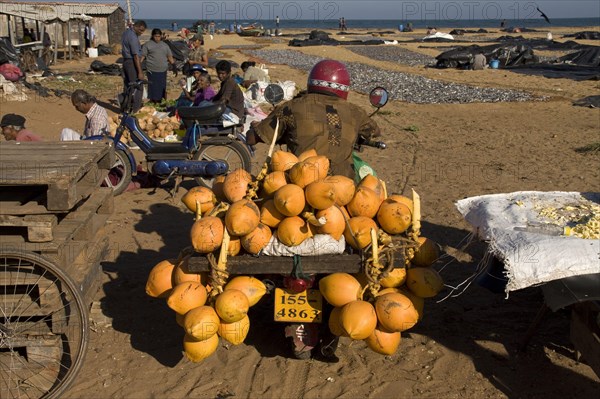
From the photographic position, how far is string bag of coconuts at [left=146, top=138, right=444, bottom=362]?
3742 mm

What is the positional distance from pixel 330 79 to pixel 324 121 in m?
0.35

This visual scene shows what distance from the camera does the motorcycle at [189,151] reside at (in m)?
8.49

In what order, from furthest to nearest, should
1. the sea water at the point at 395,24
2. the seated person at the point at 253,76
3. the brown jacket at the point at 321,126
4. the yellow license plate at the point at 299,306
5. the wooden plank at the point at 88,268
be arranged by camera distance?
the sea water at the point at 395,24 → the seated person at the point at 253,76 → the brown jacket at the point at 321,126 → the wooden plank at the point at 88,268 → the yellow license plate at the point at 299,306

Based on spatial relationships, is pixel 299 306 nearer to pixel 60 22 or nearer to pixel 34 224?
pixel 34 224

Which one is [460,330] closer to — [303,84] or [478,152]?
[478,152]

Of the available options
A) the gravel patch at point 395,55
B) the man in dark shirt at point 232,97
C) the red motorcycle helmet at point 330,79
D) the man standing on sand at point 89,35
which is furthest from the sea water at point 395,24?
the red motorcycle helmet at point 330,79

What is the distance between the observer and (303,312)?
4.09m

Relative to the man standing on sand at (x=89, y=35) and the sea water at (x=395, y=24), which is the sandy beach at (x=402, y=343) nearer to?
the man standing on sand at (x=89, y=35)

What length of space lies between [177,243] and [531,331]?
12.8ft

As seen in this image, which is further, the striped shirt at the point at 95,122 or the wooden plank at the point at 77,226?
the striped shirt at the point at 95,122

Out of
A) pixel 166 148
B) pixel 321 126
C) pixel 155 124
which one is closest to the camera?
pixel 321 126

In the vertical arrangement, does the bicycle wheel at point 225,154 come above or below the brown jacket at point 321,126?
below

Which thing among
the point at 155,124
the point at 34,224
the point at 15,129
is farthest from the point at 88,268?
the point at 155,124

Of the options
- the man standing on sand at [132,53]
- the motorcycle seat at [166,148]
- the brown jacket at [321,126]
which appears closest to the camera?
the brown jacket at [321,126]
